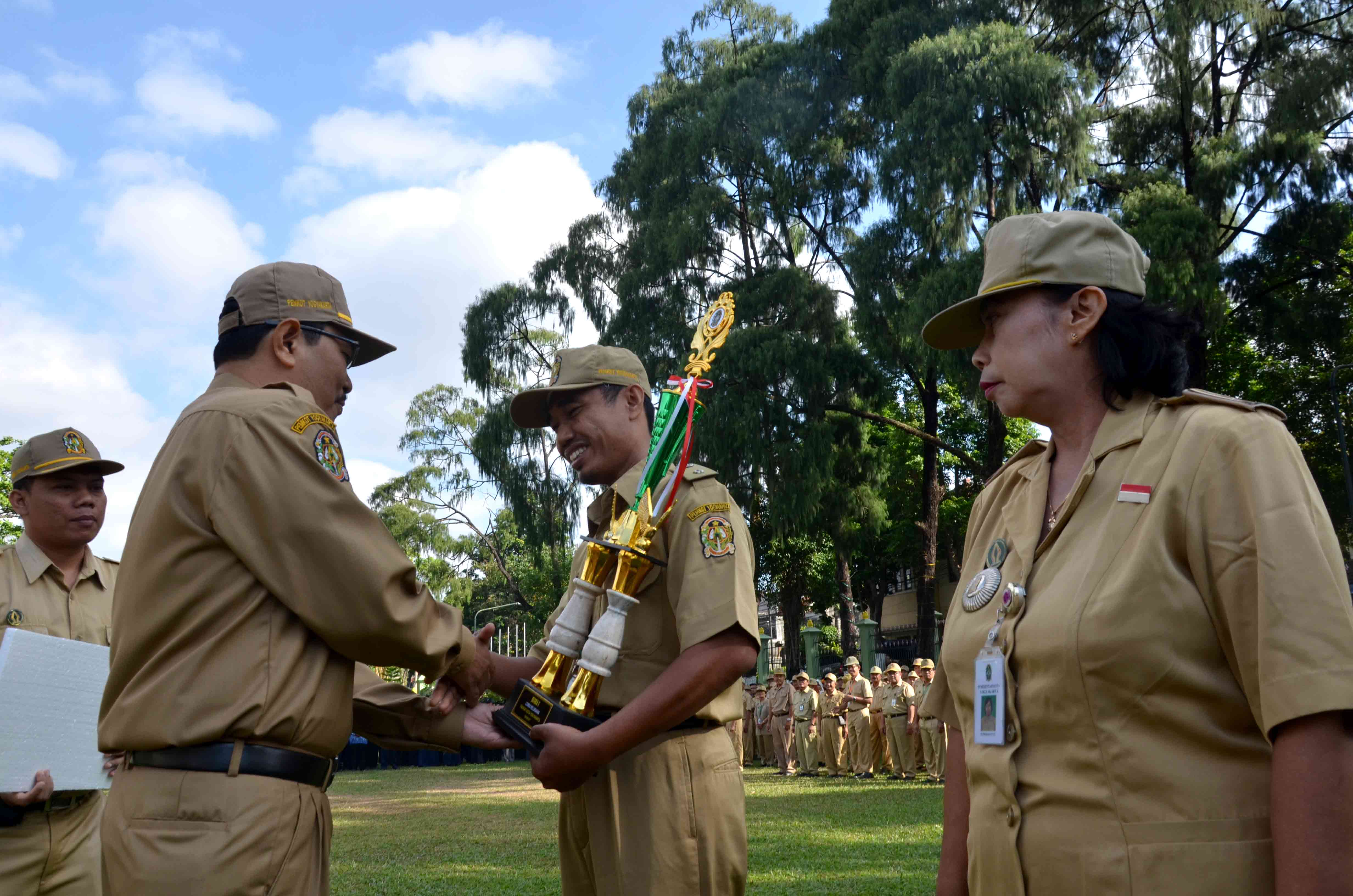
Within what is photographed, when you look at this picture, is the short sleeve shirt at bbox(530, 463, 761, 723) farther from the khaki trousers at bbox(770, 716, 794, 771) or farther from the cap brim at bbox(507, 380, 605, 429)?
the khaki trousers at bbox(770, 716, 794, 771)

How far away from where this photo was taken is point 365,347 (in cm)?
346

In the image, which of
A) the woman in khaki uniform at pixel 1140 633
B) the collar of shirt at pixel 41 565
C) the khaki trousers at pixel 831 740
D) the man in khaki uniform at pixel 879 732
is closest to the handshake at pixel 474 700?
the woman in khaki uniform at pixel 1140 633

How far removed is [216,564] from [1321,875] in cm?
228

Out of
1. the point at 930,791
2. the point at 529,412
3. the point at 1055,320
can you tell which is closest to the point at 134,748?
the point at 529,412

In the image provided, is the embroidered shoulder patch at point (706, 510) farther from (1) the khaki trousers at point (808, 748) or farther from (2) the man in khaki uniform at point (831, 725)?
(1) the khaki trousers at point (808, 748)

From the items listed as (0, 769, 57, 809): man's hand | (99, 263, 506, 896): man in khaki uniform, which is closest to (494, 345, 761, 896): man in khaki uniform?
(99, 263, 506, 896): man in khaki uniform

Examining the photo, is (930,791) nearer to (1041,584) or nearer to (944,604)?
(1041,584)

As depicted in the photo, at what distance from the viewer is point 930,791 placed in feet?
58.1

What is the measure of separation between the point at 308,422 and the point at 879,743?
2153cm

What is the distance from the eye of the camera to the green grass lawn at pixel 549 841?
9391 millimetres

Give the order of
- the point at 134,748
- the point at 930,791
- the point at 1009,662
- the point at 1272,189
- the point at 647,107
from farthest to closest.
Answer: the point at 647,107, the point at 1272,189, the point at 930,791, the point at 134,748, the point at 1009,662

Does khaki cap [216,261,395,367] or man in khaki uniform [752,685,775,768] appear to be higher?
khaki cap [216,261,395,367]

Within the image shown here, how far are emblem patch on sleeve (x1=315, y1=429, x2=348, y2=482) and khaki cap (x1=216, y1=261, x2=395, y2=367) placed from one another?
0.43m

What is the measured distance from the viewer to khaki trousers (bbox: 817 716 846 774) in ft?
77.9
